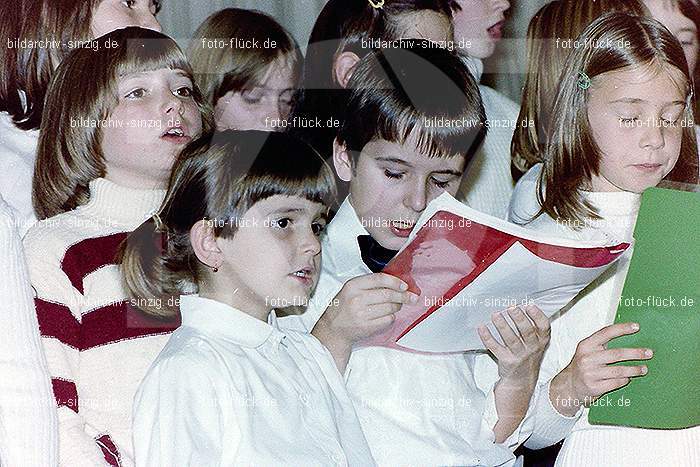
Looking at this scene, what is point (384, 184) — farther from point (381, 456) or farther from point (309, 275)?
point (381, 456)

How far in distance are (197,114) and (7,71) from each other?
243 millimetres

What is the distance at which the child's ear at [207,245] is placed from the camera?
3.50 feet

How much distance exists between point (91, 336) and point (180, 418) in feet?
0.66

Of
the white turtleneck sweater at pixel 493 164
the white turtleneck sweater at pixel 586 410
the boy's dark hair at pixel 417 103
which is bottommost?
the white turtleneck sweater at pixel 586 410

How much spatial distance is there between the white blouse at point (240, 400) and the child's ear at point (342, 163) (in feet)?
0.63

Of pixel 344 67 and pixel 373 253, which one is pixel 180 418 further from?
pixel 344 67

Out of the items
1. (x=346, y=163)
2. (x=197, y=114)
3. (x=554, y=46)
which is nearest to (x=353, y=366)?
(x=346, y=163)

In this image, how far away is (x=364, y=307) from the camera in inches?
42.7

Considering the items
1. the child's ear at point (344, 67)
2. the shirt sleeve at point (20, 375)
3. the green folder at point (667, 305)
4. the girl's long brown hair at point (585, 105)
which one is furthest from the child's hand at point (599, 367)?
the shirt sleeve at point (20, 375)

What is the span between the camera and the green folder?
1105mm

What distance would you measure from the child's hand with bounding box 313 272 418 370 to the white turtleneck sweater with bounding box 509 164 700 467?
209 mm

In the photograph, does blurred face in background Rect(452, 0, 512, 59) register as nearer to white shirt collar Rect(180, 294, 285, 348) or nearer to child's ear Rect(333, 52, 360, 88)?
child's ear Rect(333, 52, 360, 88)

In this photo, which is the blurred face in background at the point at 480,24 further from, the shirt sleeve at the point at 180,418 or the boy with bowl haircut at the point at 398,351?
the shirt sleeve at the point at 180,418

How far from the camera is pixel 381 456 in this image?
114 centimetres
